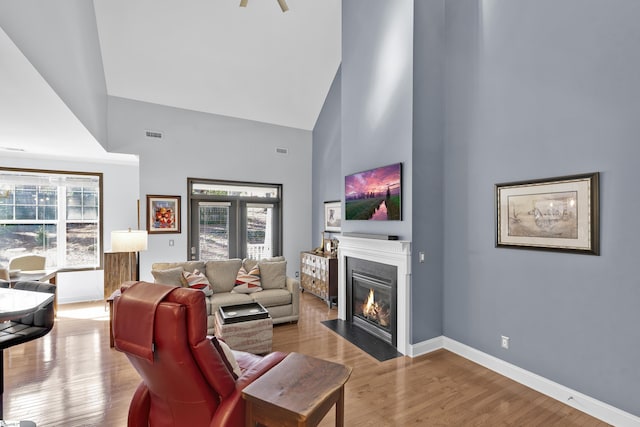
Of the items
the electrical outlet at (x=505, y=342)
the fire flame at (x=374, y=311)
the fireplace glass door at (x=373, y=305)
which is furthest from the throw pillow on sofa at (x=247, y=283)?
the electrical outlet at (x=505, y=342)

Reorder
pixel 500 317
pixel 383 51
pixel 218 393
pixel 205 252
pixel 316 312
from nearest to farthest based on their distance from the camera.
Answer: pixel 218 393, pixel 500 317, pixel 383 51, pixel 316 312, pixel 205 252

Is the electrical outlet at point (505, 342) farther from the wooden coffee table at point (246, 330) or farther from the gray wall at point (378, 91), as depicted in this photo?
the wooden coffee table at point (246, 330)

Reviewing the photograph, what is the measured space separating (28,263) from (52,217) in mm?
922

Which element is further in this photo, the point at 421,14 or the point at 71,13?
the point at 421,14

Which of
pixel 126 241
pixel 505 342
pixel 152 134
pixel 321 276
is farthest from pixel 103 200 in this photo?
pixel 505 342

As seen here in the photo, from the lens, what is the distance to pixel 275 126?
6488 mm

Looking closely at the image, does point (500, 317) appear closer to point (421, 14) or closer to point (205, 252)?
point (421, 14)

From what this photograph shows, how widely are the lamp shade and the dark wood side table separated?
3.59 meters

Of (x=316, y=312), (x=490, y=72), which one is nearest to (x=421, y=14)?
(x=490, y=72)

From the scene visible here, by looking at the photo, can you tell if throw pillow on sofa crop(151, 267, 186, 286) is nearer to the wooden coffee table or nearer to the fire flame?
the wooden coffee table

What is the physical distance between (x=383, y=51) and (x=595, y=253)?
316 cm

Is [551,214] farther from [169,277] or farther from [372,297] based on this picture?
[169,277]

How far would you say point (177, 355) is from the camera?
1.44m

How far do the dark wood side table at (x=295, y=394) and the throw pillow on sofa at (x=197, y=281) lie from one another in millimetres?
2685
